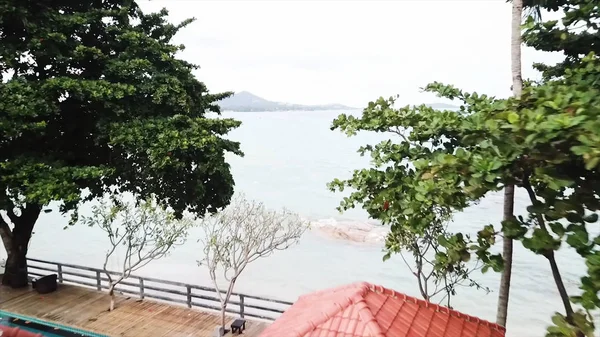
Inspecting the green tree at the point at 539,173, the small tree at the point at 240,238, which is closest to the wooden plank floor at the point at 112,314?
the small tree at the point at 240,238

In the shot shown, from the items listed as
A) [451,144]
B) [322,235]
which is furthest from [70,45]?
[322,235]

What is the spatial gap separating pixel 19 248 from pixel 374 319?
11.5 metres

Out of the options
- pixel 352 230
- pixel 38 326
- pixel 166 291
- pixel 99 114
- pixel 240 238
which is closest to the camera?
pixel 99 114

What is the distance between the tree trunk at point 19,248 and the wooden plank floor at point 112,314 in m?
0.37

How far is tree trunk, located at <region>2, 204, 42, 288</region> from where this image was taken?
457 inches

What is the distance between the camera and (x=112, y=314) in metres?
10.4

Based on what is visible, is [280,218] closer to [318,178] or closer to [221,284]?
[221,284]

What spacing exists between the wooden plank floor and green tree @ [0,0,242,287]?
2382 mm

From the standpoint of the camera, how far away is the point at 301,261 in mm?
28094

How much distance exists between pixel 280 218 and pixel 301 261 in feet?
54.7

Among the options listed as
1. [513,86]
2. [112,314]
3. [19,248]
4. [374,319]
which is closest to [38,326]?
[112,314]

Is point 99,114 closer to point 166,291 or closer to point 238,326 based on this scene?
point 166,291

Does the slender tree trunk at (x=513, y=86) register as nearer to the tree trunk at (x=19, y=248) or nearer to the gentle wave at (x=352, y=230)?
the tree trunk at (x=19, y=248)

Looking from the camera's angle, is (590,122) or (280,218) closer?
(590,122)
